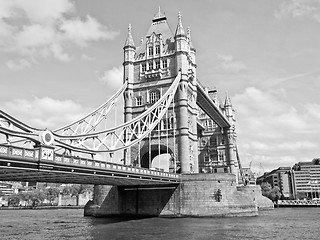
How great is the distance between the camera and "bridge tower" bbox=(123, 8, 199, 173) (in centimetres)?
5344

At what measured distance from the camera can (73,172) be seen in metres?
26.1

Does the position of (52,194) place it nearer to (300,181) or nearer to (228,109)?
(228,109)

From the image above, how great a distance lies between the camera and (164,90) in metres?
56.0

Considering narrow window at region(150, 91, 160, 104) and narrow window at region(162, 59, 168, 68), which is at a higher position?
narrow window at region(162, 59, 168, 68)

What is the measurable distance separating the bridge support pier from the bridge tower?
554 centimetres

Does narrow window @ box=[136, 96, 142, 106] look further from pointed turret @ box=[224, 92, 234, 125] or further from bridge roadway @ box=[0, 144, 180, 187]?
pointed turret @ box=[224, 92, 234, 125]

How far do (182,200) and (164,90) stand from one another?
19038 millimetres

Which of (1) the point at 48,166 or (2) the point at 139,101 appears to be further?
(2) the point at 139,101

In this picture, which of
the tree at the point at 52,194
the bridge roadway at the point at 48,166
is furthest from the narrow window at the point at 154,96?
the tree at the point at 52,194

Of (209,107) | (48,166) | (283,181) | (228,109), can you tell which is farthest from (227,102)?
(283,181)

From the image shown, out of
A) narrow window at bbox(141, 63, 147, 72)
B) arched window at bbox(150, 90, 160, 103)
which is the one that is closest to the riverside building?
arched window at bbox(150, 90, 160, 103)

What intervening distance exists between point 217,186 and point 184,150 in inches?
342

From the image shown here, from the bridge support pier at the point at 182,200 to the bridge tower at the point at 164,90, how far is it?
218 inches

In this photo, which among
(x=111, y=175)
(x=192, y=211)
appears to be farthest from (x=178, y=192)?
(x=111, y=175)
